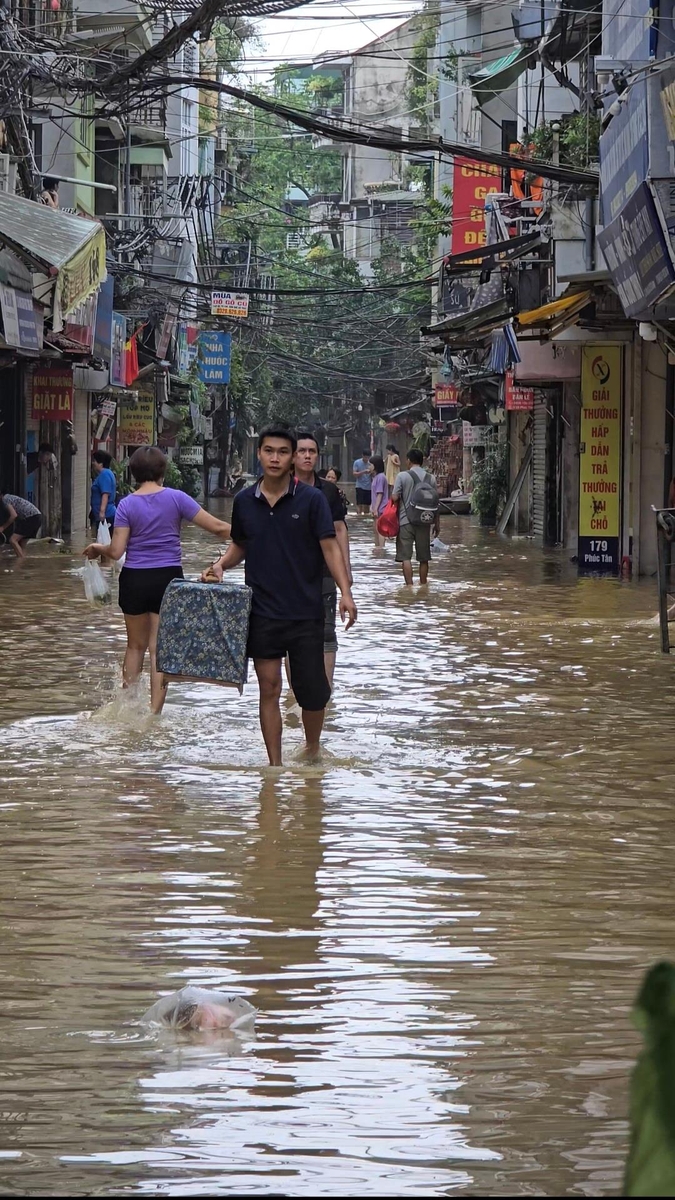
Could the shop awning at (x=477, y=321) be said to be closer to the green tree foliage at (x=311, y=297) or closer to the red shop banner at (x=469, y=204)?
the red shop banner at (x=469, y=204)

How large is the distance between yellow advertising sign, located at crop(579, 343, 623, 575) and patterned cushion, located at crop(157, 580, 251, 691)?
1495cm

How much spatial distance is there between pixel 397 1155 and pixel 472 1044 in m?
0.83

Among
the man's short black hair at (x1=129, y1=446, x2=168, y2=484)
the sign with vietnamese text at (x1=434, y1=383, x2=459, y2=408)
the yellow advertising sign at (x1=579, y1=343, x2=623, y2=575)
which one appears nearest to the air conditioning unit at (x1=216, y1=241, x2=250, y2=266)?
the sign with vietnamese text at (x1=434, y1=383, x2=459, y2=408)

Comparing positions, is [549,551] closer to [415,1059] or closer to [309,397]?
[415,1059]

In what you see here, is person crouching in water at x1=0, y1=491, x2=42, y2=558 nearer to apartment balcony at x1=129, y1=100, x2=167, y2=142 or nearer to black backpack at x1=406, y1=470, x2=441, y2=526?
black backpack at x1=406, y1=470, x2=441, y2=526

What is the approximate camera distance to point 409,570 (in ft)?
72.8

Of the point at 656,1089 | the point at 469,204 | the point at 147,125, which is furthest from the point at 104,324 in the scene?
the point at 656,1089

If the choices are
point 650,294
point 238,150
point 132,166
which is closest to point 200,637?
point 650,294

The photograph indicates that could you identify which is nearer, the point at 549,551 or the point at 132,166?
the point at 549,551

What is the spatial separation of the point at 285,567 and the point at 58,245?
46.2 feet

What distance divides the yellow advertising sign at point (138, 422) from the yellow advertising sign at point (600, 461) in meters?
23.0

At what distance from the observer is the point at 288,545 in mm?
8578

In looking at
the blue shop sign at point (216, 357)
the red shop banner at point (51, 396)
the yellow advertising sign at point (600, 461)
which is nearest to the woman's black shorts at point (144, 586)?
the yellow advertising sign at point (600, 461)

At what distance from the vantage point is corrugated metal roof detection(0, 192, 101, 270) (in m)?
20.2
